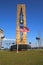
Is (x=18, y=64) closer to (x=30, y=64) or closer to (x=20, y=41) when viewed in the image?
(x=30, y=64)

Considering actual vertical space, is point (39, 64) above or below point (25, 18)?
below

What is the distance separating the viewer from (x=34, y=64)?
1942 cm

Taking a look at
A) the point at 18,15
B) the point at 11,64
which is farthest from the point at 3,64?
the point at 18,15

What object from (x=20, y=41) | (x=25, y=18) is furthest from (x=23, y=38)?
(x=25, y=18)

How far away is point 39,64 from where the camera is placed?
19.3 m

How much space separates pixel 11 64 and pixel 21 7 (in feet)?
168

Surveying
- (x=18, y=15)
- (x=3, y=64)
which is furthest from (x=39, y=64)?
(x=18, y=15)

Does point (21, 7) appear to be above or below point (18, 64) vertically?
above

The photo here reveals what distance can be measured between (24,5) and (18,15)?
13.4ft

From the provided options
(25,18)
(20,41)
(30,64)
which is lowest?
(30,64)

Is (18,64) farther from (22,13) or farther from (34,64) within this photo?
(22,13)

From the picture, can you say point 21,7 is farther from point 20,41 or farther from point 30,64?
point 30,64

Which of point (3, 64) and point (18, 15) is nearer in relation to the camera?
point (3, 64)

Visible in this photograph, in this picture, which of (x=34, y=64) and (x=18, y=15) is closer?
(x=34, y=64)
